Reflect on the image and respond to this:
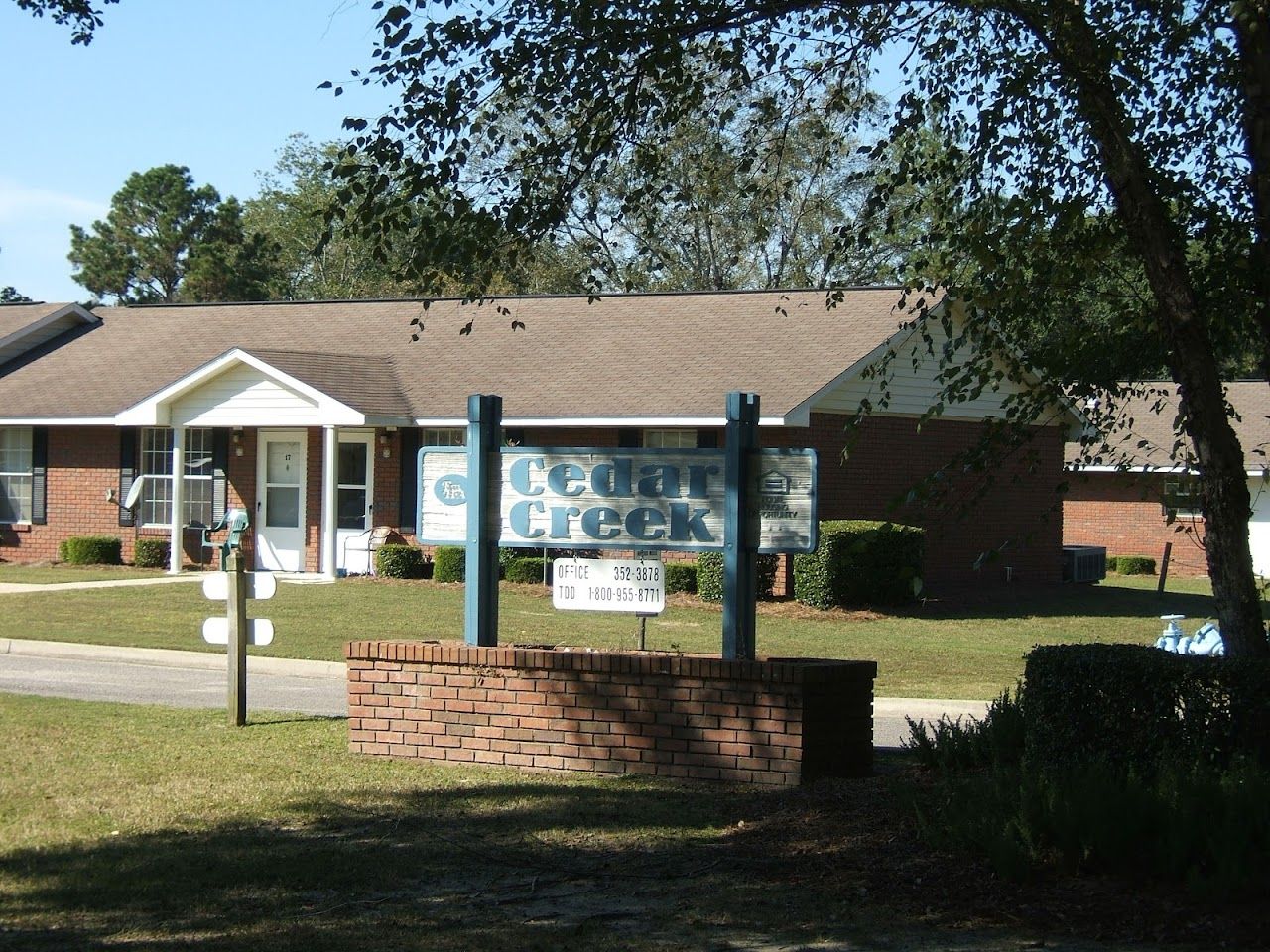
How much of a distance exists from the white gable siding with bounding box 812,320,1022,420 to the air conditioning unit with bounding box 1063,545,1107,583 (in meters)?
3.64

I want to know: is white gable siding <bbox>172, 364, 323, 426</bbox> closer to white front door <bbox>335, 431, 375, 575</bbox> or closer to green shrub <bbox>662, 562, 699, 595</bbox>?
white front door <bbox>335, 431, 375, 575</bbox>

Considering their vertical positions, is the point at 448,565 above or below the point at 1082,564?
above

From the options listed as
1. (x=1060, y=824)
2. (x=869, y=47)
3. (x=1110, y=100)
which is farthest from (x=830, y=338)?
(x=1060, y=824)

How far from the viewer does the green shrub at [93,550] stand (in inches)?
1054

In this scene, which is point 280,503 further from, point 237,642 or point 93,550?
point 237,642

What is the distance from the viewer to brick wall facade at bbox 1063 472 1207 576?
3775 centimetres

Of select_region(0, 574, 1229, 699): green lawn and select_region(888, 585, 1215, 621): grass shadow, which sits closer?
select_region(0, 574, 1229, 699): green lawn

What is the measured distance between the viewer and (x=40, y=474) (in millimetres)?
27812

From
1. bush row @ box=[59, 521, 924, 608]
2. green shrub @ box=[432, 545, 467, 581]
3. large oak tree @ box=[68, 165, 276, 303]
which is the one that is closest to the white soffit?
green shrub @ box=[432, 545, 467, 581]

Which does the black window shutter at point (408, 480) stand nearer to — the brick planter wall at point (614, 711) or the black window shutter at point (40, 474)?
the black window shutter at point (40, 474)

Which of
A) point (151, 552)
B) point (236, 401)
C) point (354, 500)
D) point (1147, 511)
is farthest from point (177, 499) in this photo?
point (1147, 511)

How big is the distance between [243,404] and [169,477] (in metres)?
2.67

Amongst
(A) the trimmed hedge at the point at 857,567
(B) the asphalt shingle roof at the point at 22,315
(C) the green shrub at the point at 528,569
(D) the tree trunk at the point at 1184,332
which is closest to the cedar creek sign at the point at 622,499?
(D) the tree trunk at the point at 1184,332

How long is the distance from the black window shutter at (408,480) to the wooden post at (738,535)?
16.4m
